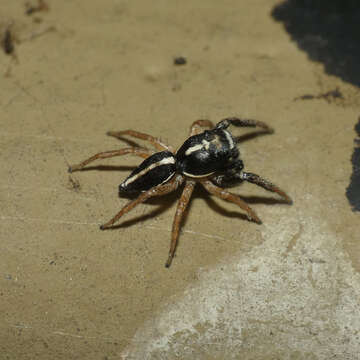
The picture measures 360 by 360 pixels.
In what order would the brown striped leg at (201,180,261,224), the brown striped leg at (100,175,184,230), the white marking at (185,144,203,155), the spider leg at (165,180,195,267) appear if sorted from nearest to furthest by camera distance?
the spider leg at (165,180,195,267)
the brown striped leg at (100,175,184,230)
the brown striped leg at (201,180,261,224)
the white marking at (185,144,203,155)

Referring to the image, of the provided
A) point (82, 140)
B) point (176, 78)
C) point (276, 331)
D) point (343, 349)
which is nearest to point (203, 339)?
point (276, 331)

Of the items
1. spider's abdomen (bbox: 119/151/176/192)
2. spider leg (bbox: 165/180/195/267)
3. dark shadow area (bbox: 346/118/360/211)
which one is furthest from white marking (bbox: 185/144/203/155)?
dark shadow area (bbox: 346/118/360/211)

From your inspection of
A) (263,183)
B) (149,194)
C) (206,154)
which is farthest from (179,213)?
(263,183)

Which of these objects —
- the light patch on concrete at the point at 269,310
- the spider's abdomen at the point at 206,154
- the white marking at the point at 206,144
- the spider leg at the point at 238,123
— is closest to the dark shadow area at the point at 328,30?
the spider leg at the point at 238,123

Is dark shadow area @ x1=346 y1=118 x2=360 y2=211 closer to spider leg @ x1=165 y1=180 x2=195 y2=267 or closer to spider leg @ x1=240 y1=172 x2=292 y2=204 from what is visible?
spider leg @ x1=240 y1=172 x2=292 y2=204

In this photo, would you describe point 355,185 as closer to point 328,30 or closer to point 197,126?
point 197,126

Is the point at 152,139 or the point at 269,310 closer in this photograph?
the point at 269,310
